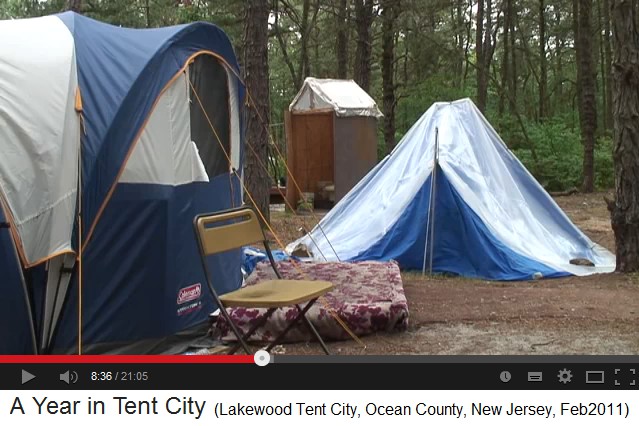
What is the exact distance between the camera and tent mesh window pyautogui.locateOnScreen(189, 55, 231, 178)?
17.5 feet

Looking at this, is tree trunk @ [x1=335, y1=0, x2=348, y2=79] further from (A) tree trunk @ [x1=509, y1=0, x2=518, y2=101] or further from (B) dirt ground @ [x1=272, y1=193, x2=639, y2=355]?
(B) dirt ground @ [x1=272, y1=193, x2=639, y2=355]

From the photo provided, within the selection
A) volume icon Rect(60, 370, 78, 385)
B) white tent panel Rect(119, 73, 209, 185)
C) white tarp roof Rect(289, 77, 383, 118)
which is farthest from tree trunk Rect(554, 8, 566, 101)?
volume icon Rect(60, 370, 78, 385)

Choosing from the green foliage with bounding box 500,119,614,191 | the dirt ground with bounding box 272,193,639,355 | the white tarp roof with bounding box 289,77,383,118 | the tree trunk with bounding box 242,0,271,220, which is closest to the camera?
the dirt ground with bounding box 272,193,639,355

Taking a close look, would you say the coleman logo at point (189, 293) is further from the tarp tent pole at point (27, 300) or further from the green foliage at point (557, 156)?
the green foliage at point (557, 156)

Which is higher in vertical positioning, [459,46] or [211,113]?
[459,46]

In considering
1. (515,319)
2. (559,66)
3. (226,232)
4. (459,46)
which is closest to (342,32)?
(459,46)

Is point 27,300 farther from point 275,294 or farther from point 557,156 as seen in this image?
point 557,156

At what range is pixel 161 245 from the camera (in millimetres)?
4613

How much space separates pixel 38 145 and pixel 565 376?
326cm

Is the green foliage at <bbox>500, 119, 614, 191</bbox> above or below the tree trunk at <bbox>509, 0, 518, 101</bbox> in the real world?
below

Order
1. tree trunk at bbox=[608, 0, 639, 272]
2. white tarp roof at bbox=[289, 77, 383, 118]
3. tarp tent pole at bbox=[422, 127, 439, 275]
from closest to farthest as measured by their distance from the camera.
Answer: tree trunk at bbox=[608, 0, 639, 272], tarp tent pole at bbox=[422, 127, 439, 275], white tarp roof at bbox=[289, 77, 383, 118]

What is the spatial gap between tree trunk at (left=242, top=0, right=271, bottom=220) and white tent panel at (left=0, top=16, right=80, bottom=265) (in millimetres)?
5300

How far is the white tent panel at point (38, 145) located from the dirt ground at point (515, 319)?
169 centimetres

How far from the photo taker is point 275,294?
3801 mm
